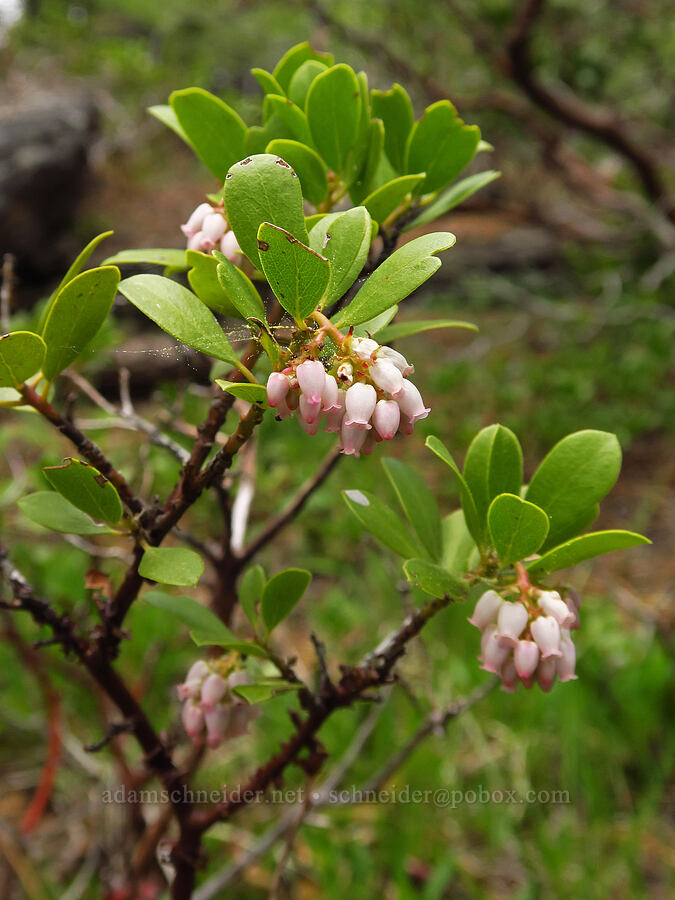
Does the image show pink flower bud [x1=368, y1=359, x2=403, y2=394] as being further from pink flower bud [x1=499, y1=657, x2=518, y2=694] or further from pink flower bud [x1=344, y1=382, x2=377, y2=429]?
pink flower bud [x1=499, y1=657, x2=518, y2=694]

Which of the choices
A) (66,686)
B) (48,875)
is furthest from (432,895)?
(66,686)

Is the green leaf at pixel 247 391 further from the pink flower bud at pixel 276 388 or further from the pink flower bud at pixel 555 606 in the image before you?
the pink flower bud at pixel 555 606

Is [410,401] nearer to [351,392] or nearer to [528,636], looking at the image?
[351,392]

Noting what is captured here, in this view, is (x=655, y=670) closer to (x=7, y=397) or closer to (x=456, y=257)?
(x=7, y=397)

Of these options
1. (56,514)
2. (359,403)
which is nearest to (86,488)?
(56,514)

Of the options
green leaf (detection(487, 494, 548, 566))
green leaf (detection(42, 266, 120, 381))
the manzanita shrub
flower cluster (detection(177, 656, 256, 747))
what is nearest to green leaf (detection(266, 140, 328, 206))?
the manzanita shrub

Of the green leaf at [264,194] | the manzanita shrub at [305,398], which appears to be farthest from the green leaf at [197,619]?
the green leaf at [264,194]
